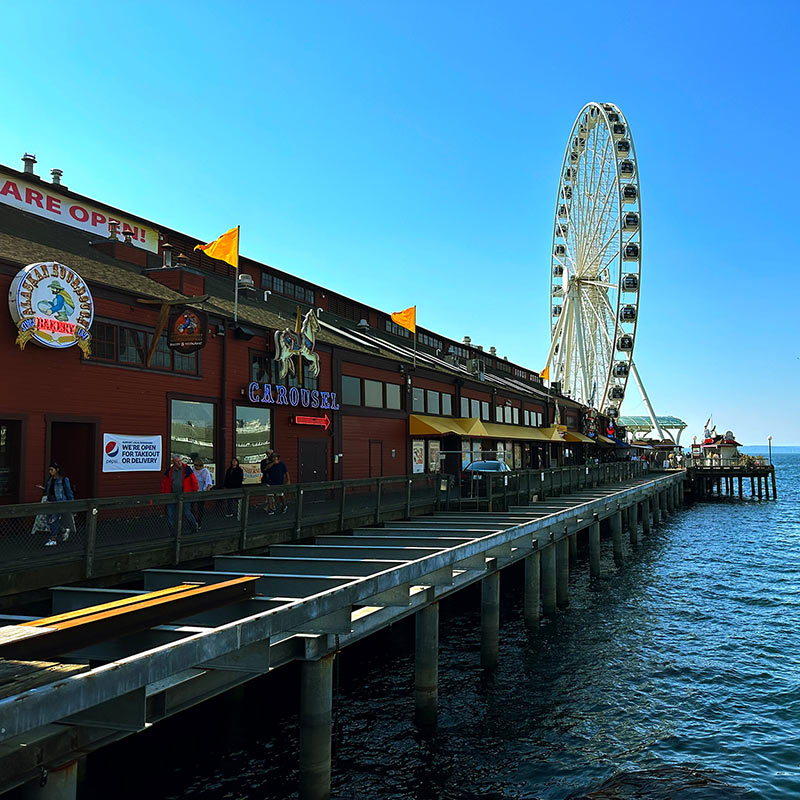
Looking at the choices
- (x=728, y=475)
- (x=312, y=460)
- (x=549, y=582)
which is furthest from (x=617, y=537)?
(x=728, y=475)

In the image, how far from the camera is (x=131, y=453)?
66.1 feet

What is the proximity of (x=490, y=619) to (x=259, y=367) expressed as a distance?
40.1ft

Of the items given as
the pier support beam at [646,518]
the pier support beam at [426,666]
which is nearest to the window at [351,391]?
the pier support beam at [426,666]

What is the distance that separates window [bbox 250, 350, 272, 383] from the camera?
993 inches

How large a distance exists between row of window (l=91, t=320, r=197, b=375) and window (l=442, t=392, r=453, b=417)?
64.8 feet

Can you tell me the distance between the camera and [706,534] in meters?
48.2

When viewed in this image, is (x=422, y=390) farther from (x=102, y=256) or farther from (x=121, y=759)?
(x=121, y=759)

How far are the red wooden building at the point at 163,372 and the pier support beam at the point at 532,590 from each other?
9609 mm

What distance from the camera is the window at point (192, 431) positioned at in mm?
21844

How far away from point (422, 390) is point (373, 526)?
54.9 ft

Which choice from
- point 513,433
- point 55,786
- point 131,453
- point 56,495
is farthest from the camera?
point 513,433

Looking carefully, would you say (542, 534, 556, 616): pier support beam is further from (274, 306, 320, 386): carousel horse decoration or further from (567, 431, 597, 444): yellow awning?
(567, 431, 597, 444): yellow awning

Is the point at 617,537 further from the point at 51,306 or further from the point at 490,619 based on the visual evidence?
the point at 51,306

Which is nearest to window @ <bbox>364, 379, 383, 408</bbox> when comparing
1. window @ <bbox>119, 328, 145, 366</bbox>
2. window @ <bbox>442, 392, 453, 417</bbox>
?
window @ <bbox>442, 392, 453, 417</bbox>
